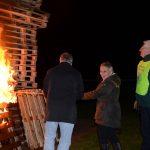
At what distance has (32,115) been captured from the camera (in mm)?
9391

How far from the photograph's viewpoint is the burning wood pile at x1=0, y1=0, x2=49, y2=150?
874 cm

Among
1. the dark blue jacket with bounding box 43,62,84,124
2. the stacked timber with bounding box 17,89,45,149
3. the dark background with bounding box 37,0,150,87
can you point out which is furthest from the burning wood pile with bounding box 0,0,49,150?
the dark background with bounding box 37,0,150,87

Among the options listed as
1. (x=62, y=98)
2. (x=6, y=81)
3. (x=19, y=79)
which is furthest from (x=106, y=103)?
(x=19, y=79)

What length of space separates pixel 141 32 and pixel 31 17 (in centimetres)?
5453

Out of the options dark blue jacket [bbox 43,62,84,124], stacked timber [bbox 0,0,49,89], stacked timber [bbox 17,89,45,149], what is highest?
stacked timber [bbox 0,0,49,89]

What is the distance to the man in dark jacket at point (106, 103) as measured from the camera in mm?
8133

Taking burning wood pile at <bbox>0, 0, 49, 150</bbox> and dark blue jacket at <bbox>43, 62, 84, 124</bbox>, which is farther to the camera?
burning wood pile at <bbox>0, 0, 49, 150</bbox>

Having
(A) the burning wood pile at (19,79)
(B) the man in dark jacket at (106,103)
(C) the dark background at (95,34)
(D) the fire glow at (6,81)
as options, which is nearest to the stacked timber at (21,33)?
(A) the burning wood pile at (19,79)

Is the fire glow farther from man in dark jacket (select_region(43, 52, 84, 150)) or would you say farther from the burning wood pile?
man in dark jacket (select_region(43, 52, 84, 150))

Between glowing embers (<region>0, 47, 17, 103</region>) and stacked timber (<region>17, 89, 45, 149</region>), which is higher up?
glowing embers (<region>0, 47, 17, 103</region>)

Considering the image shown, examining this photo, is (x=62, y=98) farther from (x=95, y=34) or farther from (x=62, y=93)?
(x=95, y=34)

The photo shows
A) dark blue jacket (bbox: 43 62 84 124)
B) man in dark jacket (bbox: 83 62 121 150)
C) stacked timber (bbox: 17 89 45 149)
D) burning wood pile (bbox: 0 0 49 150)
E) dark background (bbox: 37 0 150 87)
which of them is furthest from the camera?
dark background (bbox: 37 0 150 87)

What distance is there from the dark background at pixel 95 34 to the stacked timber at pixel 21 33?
92.5 ft

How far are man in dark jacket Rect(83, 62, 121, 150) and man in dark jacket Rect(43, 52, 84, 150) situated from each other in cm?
65
